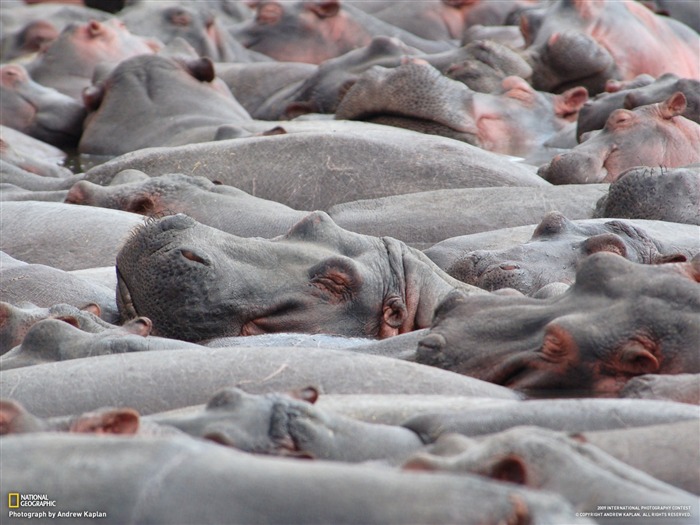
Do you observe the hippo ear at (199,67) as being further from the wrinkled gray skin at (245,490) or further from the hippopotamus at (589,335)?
the wrinkled gray skin at (245,490)

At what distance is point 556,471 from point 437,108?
6.01 metres

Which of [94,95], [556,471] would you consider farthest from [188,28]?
[556,471]

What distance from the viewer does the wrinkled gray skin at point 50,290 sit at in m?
4.51

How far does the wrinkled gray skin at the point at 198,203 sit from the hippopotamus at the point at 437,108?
211cm

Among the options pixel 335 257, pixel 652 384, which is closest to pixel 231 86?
pixel 335 257

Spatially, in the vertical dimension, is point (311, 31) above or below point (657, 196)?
below

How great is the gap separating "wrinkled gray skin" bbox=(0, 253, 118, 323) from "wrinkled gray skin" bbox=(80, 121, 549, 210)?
1.92m

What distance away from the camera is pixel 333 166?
6523 millimetres

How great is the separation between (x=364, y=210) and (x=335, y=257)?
1.86 m

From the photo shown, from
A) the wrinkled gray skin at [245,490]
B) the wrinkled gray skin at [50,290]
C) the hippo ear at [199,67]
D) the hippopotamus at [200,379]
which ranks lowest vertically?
the hippo ear at [199,67]

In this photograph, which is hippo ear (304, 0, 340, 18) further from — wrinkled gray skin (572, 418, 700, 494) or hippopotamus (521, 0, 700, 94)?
wrinkled gray skin (572, 418, 700, 494)

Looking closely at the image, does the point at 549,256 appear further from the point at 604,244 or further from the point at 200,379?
the point at 200,379

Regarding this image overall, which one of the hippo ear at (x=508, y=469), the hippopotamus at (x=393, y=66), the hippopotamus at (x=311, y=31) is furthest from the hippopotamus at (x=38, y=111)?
the hippo ear at (x=508, y=469)

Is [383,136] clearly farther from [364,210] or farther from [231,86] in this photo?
[231,86]
